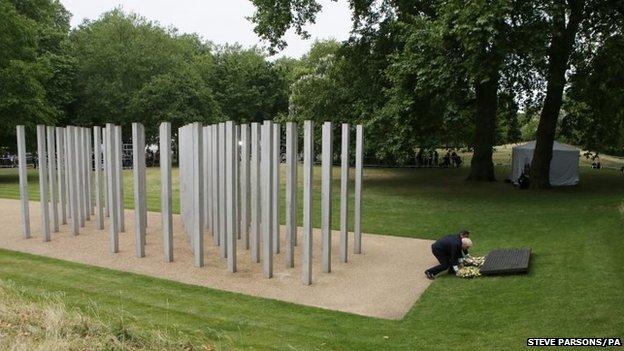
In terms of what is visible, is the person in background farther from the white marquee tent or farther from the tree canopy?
the white marquee tent

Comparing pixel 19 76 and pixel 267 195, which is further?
pixel 19 76

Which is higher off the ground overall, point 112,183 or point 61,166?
point 61,166

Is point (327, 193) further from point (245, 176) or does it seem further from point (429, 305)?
point (429, 305)

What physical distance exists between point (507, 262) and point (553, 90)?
1487cm

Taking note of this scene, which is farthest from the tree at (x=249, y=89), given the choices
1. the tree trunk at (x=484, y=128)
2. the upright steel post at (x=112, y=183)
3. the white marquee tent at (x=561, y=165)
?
the upright steel post at (x=112, y=183)

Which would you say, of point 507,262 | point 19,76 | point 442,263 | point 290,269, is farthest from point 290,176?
point 19,76

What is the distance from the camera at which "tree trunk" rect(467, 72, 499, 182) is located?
26.9 m

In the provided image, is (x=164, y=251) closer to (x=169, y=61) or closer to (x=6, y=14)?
(x=6, y=14)

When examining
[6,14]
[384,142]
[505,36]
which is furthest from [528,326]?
[6,14]

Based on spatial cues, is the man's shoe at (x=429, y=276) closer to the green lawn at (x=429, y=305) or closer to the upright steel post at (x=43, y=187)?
the green lawn at (x=429, y=305)

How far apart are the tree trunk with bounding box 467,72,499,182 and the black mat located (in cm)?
1593

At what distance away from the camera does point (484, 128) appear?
27.8m

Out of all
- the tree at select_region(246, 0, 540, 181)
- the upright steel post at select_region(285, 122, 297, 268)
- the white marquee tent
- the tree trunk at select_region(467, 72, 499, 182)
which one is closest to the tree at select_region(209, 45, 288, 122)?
the tree at select_region(246, 0, 540, 181)

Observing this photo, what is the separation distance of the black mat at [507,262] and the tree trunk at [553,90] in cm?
1214
